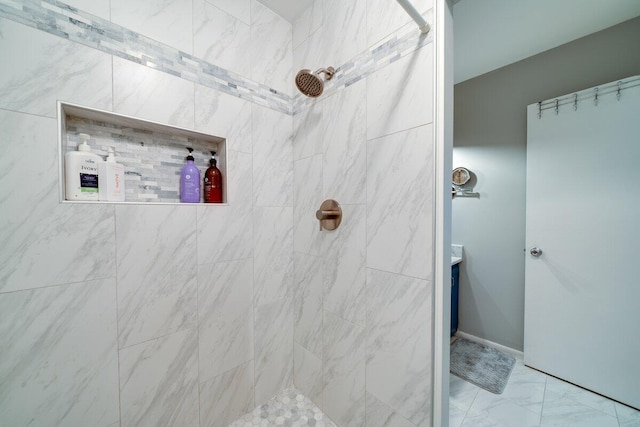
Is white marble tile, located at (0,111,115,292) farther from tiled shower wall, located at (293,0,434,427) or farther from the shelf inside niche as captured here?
tiled shower wall, located at (293,0,434,427)

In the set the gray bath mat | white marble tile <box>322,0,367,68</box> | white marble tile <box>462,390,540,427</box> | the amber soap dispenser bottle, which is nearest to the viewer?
white marble tile <box>322,0,367,68</box>

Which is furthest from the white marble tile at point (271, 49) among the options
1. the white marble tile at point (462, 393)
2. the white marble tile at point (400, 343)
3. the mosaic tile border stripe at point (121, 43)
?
the white marble tile at point (462, 393)

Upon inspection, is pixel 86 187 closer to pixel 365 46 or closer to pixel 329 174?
pixel 329 174

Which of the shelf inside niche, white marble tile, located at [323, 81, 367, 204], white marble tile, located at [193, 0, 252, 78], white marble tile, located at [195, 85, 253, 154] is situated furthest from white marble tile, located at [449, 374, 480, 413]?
white marble tile, located at [193, 0, 252, 78]

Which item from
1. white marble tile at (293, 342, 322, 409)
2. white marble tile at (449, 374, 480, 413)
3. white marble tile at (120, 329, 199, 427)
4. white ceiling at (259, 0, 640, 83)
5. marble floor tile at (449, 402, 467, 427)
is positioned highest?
white ceiling at (259, 0, 640, 83)

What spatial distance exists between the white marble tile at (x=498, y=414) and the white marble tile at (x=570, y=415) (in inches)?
2.4

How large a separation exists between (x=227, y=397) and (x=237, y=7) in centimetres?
206

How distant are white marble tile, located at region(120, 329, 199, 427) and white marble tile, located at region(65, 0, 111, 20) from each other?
1.30 m

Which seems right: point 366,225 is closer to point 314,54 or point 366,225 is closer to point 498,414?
point 314,54

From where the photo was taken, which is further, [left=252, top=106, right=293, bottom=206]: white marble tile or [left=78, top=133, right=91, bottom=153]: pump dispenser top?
[left=252, top=106, right=293, bottom=206]: white marble tile

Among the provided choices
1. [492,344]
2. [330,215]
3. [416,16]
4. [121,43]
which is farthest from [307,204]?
[492,344]

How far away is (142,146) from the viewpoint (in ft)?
3.35

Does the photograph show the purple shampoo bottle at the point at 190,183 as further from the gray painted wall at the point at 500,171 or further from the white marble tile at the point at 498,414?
the gray painted wall at the point at 500,171

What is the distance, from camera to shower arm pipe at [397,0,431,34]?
2.27 ft
